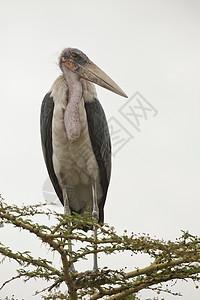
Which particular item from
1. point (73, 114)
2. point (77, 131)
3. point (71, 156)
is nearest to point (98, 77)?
point (73, 114)

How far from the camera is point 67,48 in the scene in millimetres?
5441

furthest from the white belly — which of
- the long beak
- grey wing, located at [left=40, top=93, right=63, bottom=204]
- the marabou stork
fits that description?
the long beak

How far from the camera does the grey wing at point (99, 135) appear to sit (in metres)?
5.08

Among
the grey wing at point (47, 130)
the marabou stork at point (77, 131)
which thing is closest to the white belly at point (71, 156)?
Answer: the marabou stork at point (77, 131)

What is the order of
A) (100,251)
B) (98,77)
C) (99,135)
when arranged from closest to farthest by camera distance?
(100,251) < (99,135) < (98,77)

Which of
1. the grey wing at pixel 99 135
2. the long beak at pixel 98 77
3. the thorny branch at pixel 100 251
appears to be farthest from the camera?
the long beak at pixel 98 77

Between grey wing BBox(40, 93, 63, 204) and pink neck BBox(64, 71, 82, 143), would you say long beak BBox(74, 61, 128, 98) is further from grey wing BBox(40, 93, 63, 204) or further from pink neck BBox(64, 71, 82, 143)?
grey wing BBox(40, 93, 63, 204)

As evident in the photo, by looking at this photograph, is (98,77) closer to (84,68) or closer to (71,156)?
(84,68)

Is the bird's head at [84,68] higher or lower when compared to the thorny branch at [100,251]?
higher

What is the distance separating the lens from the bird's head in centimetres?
525

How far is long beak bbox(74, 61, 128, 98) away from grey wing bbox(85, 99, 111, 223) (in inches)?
9.1

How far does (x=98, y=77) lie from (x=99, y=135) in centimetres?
72

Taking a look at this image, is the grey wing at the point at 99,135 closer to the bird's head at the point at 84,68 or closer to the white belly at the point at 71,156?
the white belly at the point at 71,156

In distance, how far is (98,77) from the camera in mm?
A: 5250
